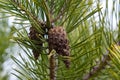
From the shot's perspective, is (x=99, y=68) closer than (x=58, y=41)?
No

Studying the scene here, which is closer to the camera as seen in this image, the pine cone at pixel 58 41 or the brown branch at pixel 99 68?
the pine cone at pixel 58 41

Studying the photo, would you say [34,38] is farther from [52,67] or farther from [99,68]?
[99,68]

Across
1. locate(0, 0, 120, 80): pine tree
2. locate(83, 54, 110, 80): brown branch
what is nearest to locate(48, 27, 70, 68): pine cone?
locate(0, 0, 120, 80): pine tree

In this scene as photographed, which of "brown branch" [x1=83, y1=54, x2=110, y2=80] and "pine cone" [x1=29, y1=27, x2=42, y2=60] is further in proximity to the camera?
"brown branch" [x1=83, y1=54, x2=110, y2=80]

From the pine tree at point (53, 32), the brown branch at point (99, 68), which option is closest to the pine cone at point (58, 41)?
the pine tree at point (53, 32)

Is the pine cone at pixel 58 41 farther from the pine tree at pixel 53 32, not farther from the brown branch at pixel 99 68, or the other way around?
the brown branch at pixel 99 68

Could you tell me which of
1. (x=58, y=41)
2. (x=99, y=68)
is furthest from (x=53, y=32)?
(x=99, y=68)

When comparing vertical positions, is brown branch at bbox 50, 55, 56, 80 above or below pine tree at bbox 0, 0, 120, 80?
below

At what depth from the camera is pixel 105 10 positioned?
933mm

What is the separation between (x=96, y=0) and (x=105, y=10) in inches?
2.5

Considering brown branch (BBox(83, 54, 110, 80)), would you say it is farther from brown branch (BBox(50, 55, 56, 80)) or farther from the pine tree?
brown branch (BBox(50, 55, 56, 80))

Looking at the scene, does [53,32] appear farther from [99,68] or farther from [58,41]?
[99,68]

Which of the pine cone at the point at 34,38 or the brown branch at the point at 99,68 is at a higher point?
the pine cone at the point at 34,38

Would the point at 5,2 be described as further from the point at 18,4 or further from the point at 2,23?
the point at 2,23
